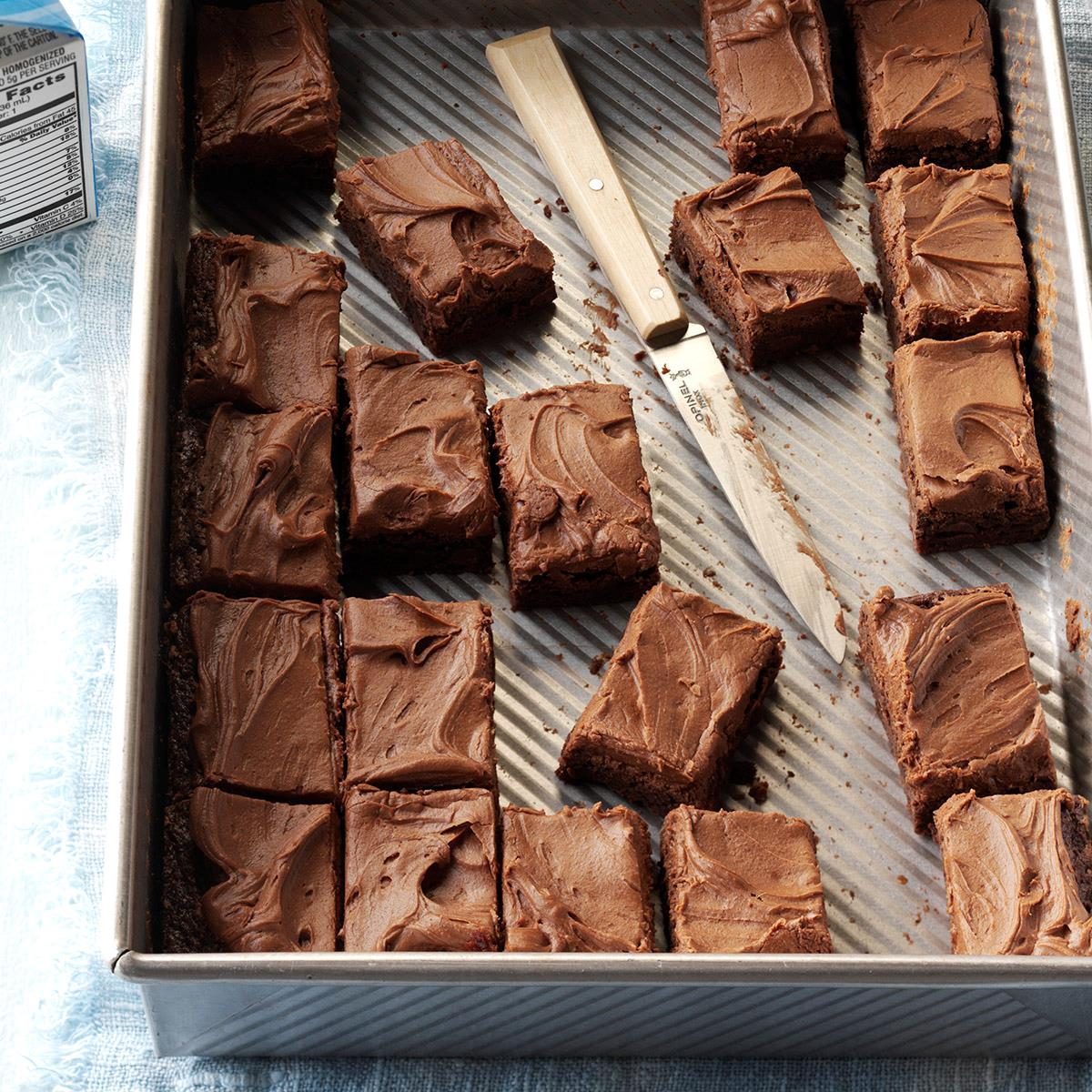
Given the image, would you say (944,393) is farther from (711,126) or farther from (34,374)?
(34,374)

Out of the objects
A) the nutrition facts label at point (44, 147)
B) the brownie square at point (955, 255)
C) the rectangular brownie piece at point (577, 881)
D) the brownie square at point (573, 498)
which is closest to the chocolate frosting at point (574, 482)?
the brownie square at point (573, 498)

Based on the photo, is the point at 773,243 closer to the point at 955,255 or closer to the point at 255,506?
the point at 955,255

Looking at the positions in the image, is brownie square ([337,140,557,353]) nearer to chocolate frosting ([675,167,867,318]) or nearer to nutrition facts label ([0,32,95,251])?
chocolate frosting ([675,167,867,318])

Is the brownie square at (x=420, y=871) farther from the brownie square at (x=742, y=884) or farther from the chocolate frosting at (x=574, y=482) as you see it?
the chocolate frosting at (x=574, y=482)

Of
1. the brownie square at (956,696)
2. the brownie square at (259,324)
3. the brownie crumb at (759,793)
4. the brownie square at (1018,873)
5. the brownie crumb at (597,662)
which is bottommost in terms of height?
the brownie square at (1018,873)

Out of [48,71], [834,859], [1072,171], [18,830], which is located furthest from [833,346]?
[18,830]

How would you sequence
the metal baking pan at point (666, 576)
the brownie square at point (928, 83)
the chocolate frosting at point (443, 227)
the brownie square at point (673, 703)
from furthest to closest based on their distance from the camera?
the brownie square at point (928, 83) < the chocolate frosting at point (443, 227) < the brownie square at point (673, 703) < the metal baking pan at point (666, 576)

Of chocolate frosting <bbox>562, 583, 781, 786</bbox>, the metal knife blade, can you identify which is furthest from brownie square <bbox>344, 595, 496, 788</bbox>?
the metal knife blade
